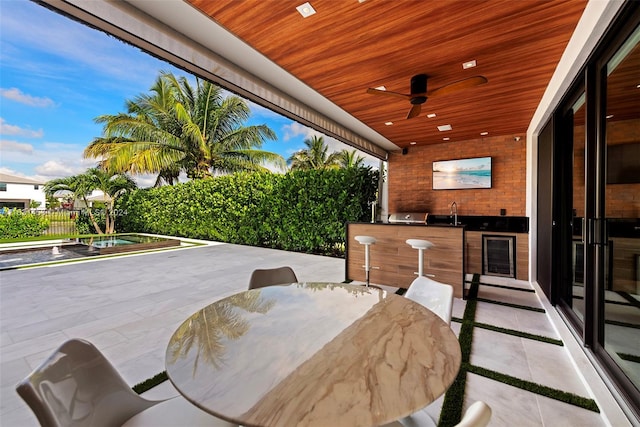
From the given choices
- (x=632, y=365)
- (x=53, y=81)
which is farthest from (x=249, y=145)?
(x=53, y=81)

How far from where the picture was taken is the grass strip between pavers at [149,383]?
72.8 inches

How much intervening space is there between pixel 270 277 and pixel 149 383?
3.53 ft

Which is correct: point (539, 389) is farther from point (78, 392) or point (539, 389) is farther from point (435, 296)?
point (78, 392)

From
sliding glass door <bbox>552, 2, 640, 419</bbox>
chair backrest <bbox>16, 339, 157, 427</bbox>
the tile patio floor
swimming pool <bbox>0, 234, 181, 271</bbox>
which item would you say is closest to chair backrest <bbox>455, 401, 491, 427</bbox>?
chair backrest <bbox>16, 339, 157, 427</bbox>

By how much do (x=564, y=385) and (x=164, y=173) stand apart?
13.5 metres

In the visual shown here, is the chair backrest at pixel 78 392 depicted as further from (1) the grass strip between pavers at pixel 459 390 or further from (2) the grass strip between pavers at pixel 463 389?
(1) the grass strip between pavers at pixel 459 390

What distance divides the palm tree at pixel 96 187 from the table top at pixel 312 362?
12.3 metres

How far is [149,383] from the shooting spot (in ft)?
6.31

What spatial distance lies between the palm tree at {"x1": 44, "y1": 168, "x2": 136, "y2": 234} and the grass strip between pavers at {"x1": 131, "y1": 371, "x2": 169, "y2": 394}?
1144 centimetres

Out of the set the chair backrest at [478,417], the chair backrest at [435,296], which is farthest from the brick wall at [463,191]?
the chair backrest at [478,417]

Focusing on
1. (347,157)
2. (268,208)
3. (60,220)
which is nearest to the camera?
(268,208)

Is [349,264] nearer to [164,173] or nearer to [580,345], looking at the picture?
[580,345]

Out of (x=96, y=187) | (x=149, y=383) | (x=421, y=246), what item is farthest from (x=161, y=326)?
(x=96, y=187)

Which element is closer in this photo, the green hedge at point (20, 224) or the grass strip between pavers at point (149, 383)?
the grass strip between pavers at point (149, 383)
